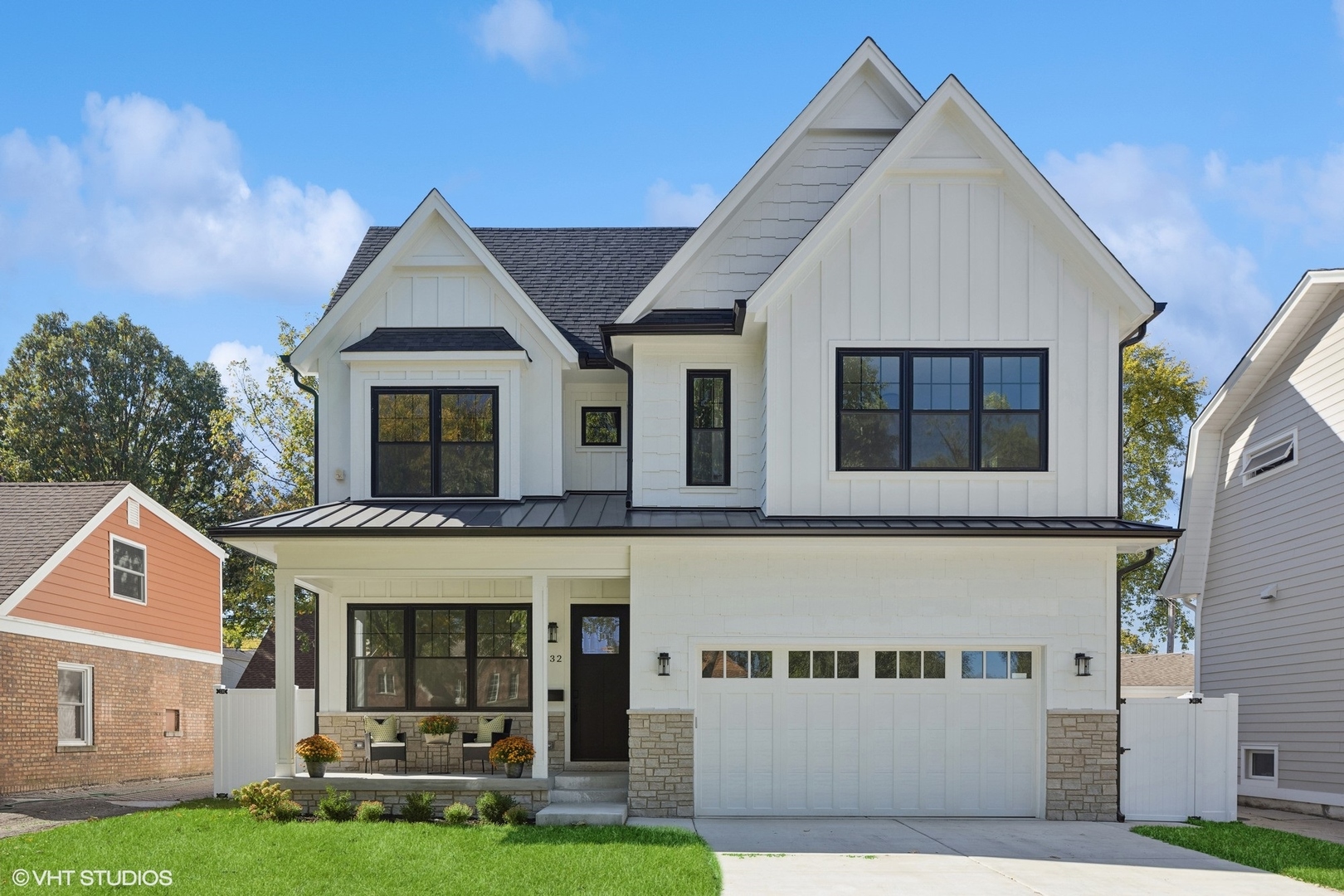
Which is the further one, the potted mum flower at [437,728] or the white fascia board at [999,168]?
the potted mum flower at [437,728]

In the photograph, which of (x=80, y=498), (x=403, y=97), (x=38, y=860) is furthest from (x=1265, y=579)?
(x=80, y=498)

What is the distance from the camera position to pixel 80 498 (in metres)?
20.7

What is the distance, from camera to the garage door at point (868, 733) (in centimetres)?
1414

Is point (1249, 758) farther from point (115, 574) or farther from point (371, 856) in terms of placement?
point (115, 574)

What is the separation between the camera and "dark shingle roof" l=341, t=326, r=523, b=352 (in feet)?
51.7

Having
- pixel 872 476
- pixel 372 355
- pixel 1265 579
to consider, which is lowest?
pixel 1265 579

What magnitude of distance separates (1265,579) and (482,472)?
11.9 metres

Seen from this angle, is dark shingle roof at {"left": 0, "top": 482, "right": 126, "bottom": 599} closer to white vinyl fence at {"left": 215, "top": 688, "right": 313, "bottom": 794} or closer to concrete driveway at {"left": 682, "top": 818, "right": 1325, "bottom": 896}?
white vinyl fence at {"left": 215, "top": 688, "right": 313, "bottom": 794}

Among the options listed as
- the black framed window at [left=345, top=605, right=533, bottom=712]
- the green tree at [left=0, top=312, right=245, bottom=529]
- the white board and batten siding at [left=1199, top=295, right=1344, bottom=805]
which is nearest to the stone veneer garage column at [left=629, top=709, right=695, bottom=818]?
the black framed window at [left=345, top=605, right=533, bottom=712]

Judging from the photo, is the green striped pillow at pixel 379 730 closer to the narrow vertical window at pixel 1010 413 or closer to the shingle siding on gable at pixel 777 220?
the shingle siding on gable at pixel 777 220

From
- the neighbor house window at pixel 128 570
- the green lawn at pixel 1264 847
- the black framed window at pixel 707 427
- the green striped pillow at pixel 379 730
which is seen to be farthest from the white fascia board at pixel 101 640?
the green lawn at pixel 1264 847

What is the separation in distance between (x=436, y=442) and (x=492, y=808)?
5.11 m

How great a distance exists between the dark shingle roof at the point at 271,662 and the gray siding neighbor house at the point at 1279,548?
851 inches

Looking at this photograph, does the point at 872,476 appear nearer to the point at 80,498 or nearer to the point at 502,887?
the point at 502,887
